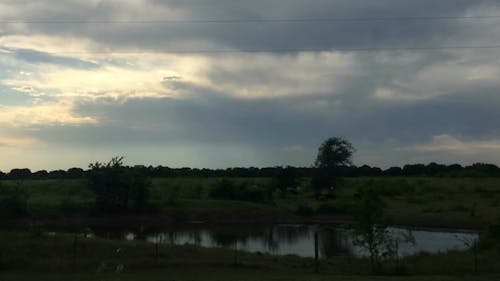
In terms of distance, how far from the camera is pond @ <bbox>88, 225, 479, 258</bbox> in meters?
48.7

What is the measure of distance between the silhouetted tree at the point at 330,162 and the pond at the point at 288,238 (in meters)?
27.9

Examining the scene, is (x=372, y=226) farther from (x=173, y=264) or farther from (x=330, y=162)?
(x=330, y=162)

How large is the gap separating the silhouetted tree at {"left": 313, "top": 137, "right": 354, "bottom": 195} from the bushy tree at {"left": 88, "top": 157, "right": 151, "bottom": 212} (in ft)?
105

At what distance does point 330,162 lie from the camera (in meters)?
101

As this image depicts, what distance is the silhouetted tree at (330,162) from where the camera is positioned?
325 feet

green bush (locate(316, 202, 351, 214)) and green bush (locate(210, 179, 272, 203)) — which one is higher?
green bush (locate(210, 179, 272, 203))

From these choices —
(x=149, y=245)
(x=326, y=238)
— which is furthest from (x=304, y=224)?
(x=149, y=245)

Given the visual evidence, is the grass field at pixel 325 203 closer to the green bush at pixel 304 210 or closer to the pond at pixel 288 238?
the green bush at pixel 304 210

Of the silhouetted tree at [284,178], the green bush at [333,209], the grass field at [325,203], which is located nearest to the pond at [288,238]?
the grass field at [325,203]

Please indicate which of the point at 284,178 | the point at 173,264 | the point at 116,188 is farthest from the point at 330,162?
the point at 173,264

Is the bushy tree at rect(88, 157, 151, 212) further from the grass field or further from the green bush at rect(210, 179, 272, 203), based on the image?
the green bush at rect(210, 179, 272, 203)

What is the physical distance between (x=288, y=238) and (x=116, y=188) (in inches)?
1008

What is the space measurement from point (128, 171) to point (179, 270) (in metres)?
47.5

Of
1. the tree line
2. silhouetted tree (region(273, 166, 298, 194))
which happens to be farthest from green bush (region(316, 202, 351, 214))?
the tree line
